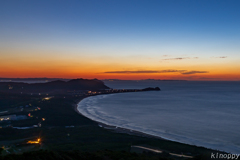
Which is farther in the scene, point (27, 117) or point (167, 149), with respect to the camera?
point (27, 117)

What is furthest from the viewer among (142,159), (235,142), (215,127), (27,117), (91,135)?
(27,117)

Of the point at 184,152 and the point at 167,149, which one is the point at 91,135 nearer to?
the point at 167,149

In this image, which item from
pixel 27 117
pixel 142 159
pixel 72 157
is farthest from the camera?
pixel 27 117

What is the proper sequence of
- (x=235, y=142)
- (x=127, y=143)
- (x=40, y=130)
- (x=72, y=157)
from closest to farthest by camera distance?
(x=72, y=157) → (x=127, y=143) → (x=235, y=142) → (x=40, y=130)

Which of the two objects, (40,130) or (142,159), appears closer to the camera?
(142,159)

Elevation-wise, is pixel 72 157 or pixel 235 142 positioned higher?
pixel 72 157

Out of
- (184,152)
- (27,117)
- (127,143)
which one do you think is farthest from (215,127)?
(27,117)

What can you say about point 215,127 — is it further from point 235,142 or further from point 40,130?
point 40,130

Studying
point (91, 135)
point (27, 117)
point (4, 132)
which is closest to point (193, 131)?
point (91, 135)

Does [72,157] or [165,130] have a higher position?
[72,157]
